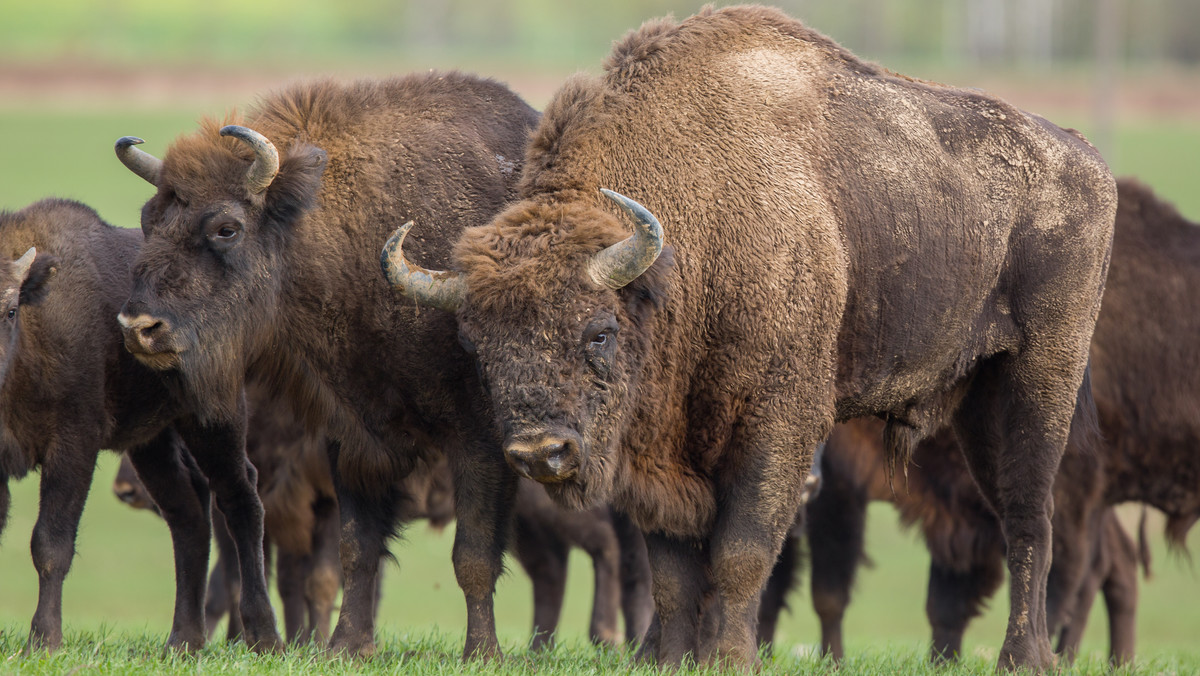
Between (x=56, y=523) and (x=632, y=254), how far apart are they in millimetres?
3298

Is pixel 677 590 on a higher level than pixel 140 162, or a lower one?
lower

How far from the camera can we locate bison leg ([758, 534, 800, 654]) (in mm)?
10664

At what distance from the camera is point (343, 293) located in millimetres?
6957

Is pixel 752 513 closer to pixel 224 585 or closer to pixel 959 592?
pixel 959 592

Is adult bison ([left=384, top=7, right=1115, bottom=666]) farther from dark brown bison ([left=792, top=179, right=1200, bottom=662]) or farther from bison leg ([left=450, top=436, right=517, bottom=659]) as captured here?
dark brown bison ([left=792, top=179, right=1200, bottom=662])

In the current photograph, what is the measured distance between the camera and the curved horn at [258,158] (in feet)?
21.9

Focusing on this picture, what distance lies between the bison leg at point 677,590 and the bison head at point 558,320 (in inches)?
29.3

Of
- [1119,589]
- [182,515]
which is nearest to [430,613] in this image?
[1119,589]

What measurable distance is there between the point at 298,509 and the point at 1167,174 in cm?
4585

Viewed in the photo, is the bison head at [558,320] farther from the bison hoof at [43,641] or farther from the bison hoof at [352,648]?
the bison hoof at [43,641]

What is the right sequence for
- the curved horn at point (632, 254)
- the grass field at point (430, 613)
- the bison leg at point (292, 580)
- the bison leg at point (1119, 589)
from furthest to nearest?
the bison leg at point (1119, 589) → the bison leg at point (292, 580) → the grass field at point (430, 613) → the curved horn at point (632, 254)

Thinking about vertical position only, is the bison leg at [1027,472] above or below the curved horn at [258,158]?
below

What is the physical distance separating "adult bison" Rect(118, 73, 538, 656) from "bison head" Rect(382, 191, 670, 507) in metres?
0.71

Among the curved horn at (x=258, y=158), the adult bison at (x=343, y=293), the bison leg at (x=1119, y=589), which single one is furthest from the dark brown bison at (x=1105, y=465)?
the curved horn at (x=258, y=158)
